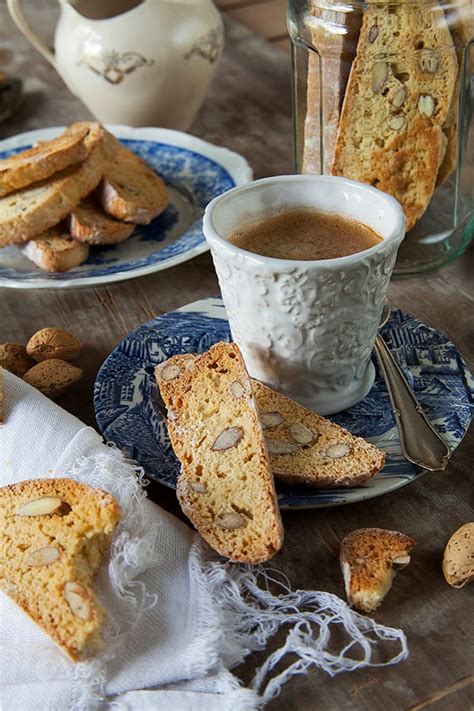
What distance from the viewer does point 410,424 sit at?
→ 1.19 meters

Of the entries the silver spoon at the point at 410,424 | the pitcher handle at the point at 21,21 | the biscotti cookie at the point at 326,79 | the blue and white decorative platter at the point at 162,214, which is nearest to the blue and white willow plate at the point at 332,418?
the silver spoon at the point at 410,424

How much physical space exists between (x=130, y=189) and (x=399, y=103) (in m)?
0.55

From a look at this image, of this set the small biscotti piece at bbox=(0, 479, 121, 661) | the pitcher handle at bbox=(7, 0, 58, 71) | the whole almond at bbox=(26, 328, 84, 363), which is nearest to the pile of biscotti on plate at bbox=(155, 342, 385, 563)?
the small biscotti piece at bbox=(0, 479, 121, 661)

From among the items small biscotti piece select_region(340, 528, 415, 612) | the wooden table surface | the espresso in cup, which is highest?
the espresso in cup

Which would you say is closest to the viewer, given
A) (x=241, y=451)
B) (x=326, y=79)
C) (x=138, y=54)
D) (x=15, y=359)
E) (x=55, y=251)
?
(x=241, y=451)

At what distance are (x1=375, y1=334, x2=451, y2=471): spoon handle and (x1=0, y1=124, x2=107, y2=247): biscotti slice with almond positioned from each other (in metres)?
0.67

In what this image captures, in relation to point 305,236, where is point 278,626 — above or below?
below

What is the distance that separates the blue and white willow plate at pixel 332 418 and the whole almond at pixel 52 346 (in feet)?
0.36

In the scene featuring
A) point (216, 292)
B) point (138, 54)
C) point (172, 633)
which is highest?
point (138, 54)

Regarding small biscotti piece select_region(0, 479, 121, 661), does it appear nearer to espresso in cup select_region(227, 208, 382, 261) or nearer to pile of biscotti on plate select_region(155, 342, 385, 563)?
pile of biscotti on plate select_region(155, 342, 385, 563)

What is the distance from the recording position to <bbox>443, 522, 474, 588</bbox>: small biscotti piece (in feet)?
3.31

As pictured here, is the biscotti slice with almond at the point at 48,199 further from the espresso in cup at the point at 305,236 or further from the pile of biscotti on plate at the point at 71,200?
the espresso in cup at the point at 305,236

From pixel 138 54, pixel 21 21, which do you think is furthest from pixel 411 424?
pixel 21 21

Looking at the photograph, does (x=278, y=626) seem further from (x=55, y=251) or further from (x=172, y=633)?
(x=55, y=251)
